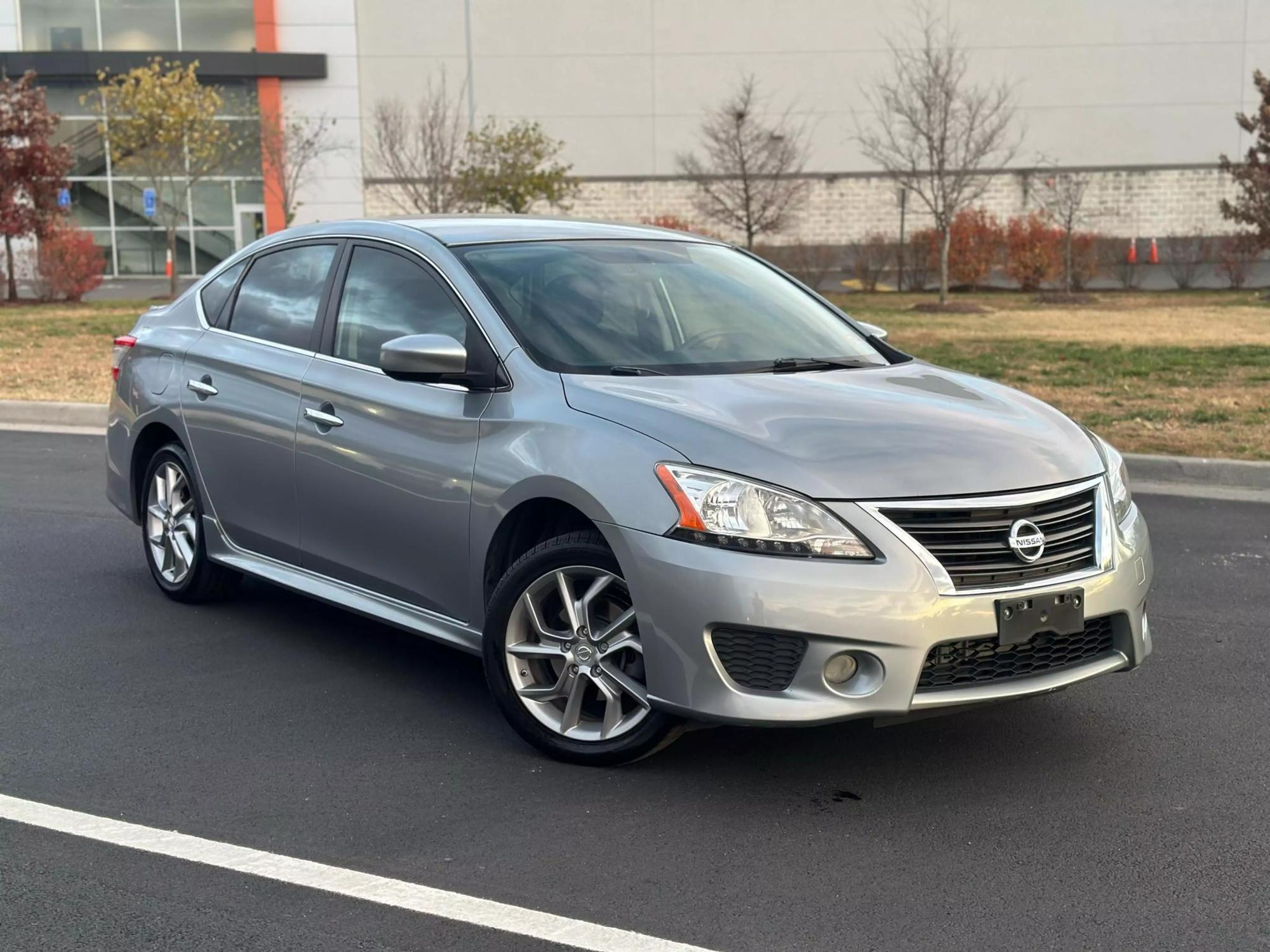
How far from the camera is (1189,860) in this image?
368 centimetres

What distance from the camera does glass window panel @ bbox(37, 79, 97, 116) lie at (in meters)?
41.0

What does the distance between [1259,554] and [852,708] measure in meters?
4.45

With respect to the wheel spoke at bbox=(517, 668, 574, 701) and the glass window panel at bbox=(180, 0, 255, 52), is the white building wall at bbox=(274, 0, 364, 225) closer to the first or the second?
the glass window panel at bbox=(180, 0, 255, 52)

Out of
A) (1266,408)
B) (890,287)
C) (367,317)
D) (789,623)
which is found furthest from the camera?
(890,287)

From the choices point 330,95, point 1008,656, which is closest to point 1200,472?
point 1008,656

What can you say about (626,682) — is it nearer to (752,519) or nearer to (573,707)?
(573,707)

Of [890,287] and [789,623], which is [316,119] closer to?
[890,287]

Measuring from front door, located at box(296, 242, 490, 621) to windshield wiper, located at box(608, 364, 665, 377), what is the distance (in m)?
0.42

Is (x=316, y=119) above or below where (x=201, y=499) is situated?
above

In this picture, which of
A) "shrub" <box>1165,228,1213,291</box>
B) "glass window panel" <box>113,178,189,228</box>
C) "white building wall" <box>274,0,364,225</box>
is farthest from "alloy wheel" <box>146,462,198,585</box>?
"glass window panel" <box>113,178,189,228</box>

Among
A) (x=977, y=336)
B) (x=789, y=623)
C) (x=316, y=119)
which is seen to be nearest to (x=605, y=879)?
(x=789, y=623)

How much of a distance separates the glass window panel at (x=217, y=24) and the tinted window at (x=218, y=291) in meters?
37.7

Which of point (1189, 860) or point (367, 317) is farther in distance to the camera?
point (367, 317)

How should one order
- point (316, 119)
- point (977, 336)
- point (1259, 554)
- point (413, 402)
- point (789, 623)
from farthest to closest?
point (316, 119) < point (977, 336) < point (1259, 554) < point (413, 402) < point (789, 623)
